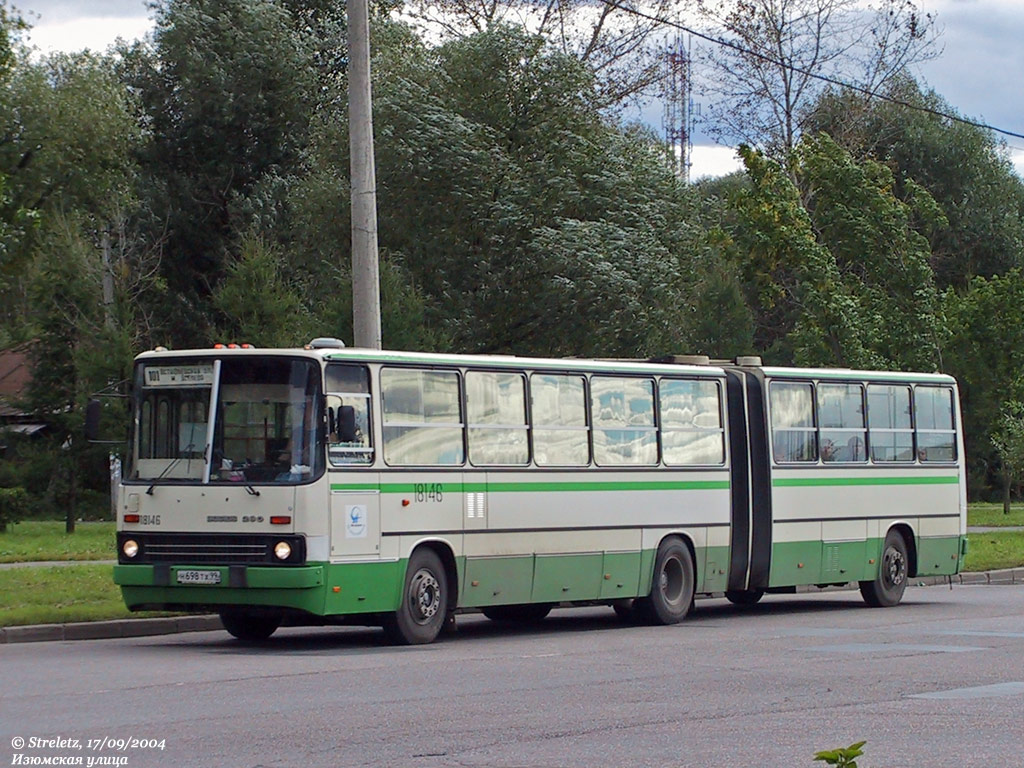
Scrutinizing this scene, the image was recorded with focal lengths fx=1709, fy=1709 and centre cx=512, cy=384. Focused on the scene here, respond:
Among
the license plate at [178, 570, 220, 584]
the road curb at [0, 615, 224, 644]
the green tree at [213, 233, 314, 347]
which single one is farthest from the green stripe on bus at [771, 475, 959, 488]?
the green tree at [213, 233, 314, 347]

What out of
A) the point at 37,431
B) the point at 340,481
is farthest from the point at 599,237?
the point at 340,481

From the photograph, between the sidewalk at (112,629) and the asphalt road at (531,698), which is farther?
the sidewalk at (112,629)

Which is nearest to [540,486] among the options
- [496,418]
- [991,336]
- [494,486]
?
[494,486]

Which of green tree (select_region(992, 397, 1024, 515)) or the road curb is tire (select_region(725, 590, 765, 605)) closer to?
the road curb

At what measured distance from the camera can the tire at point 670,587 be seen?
62.8 feet

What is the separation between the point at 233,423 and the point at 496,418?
2985 millimetres

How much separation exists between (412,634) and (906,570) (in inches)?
364

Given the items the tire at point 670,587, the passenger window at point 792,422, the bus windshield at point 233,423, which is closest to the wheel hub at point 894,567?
the passenger window at point 792,422

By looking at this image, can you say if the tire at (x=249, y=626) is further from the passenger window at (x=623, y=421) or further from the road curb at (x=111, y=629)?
the passenger window at (x=623, y=421)

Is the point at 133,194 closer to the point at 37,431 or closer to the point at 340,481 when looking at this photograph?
the point at 37,431

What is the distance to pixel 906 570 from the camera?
75.3ft

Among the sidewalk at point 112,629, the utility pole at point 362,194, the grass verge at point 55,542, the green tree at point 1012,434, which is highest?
the utility pole at point 362,194

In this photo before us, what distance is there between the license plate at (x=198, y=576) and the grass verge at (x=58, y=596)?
2.18 meters

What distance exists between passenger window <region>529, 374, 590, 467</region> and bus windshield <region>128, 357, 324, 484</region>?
3.12 meters
